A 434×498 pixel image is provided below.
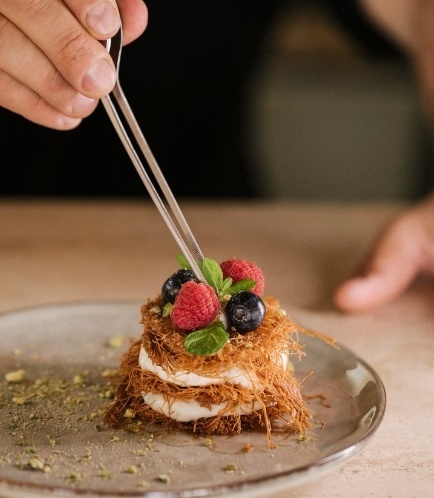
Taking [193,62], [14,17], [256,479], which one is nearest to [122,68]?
[193,62]

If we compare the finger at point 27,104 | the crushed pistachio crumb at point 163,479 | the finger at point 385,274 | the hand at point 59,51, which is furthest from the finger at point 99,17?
the finger at point 385,274

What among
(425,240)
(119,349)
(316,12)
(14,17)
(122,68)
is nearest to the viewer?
(14,17)

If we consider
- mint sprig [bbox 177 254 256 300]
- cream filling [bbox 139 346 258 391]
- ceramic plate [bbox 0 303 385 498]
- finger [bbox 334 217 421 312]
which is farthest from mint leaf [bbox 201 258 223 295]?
finger [bbox 334 217 421 312]

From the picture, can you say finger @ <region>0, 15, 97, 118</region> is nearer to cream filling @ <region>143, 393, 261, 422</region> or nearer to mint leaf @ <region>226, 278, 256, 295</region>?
mint leaf @ <region>226, 278, 256, 295</region>

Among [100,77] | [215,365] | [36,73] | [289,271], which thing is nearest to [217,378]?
[215,365]

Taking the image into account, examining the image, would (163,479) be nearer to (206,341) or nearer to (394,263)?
(206,341)

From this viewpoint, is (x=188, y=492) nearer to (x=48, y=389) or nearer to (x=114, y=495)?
(x=114, y=495)
